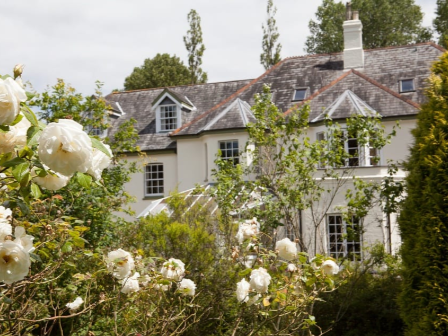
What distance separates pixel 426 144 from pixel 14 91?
4857 mm

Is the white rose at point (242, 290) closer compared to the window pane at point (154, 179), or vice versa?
the white rose at point (242, 290)

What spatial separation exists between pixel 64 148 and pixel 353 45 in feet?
77.8

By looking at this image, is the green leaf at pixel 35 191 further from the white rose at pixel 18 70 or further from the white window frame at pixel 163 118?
the white window frame at pixel 163 118

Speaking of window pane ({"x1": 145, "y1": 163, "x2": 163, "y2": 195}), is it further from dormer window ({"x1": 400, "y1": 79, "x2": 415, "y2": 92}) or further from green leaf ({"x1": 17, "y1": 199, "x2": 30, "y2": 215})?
green leaf ({"x1": 17, "y1": 199, "x2": 30, "y2": 215})

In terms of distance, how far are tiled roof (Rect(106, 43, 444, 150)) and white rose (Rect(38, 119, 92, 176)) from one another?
18.5 metres

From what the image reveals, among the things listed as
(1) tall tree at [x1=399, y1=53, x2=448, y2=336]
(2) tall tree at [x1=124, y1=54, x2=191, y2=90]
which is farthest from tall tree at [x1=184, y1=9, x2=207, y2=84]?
(1) tall tree at [x1=399, y1=53, x2=448, y2=336]

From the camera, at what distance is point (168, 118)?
26.0 m

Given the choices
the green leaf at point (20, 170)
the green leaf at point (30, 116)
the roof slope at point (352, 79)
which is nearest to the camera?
the green leaf at point (20, 170)

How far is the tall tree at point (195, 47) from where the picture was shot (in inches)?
1622

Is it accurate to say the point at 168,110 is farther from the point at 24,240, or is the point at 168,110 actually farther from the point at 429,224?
the point at 24,240

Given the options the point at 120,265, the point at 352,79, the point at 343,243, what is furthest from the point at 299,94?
the point at 120,265

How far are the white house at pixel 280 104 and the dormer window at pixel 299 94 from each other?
4cm

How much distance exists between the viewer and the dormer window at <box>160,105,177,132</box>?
25891 millimetres

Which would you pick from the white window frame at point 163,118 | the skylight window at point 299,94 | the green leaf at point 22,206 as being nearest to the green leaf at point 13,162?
the green leaf at point 22,206
